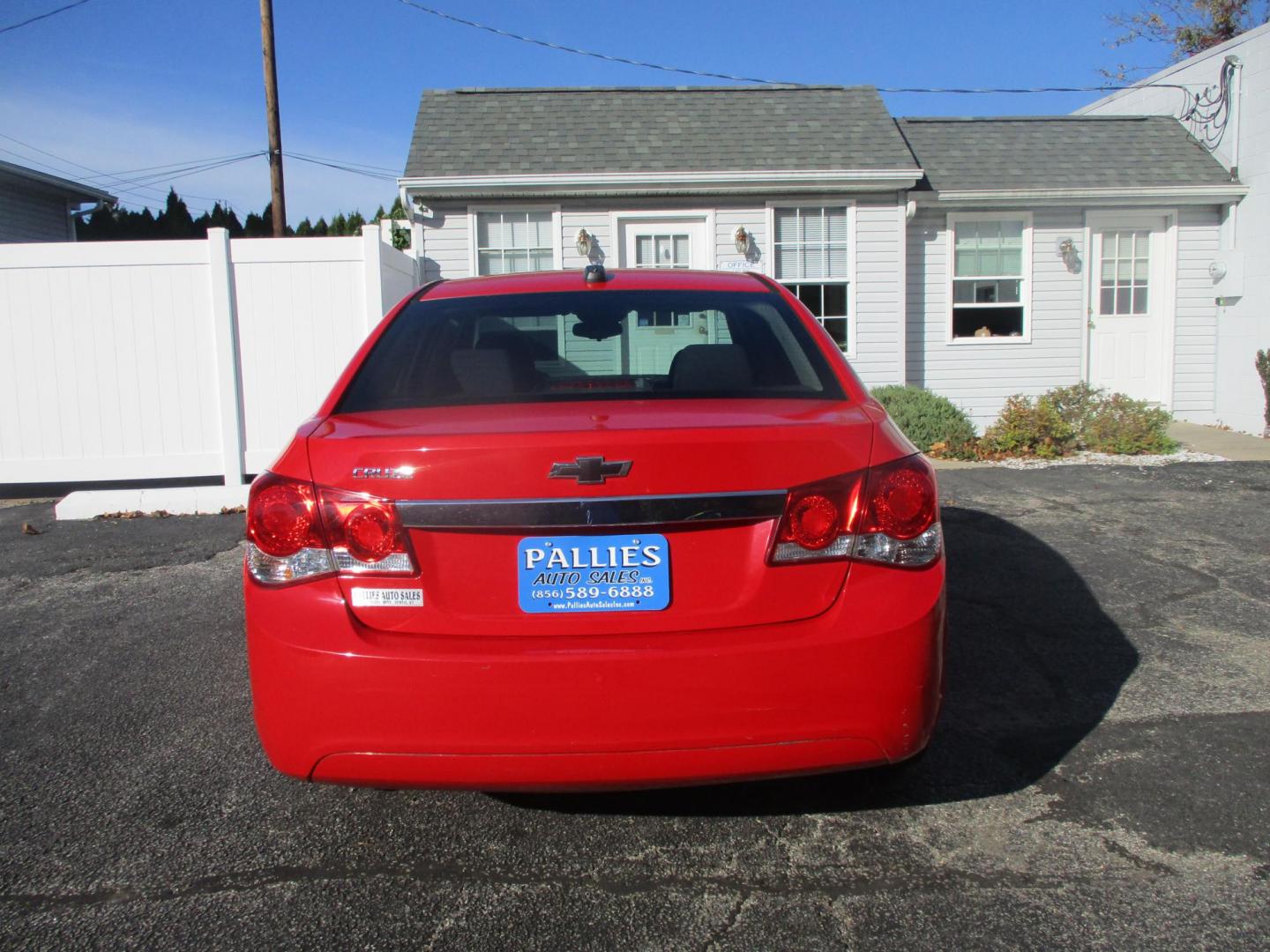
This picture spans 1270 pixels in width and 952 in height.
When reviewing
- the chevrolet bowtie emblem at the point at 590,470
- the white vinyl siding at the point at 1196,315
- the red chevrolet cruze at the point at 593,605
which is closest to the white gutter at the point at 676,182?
the white vinyl siding at the point at 1196,315

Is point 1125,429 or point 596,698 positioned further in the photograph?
point 1125,429

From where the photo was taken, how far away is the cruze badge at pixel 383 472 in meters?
2.32

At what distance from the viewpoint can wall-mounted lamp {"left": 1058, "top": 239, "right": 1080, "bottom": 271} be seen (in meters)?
11.9

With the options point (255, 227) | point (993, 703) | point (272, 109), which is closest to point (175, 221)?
point (255, 227)

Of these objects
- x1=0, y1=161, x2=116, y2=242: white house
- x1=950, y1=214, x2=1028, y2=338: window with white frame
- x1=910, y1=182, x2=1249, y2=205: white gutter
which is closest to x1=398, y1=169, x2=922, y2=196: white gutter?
x1=910, y1=182, x2=1249, y2=205: white gutter

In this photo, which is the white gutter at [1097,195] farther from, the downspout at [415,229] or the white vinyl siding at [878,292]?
the downspout at [415,229]

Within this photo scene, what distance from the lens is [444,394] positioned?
292 centimetres

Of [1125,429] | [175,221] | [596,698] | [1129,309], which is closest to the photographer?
[596,698]

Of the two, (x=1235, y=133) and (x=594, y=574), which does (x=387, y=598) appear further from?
(x=1235, y=133)

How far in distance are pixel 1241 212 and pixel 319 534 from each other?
1264 cm

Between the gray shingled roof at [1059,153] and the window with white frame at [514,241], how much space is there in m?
4.30

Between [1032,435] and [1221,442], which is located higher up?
[1032,435]

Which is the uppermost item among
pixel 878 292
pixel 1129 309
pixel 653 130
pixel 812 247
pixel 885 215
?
pixel 653 130

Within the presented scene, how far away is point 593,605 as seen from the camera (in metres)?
2.30
